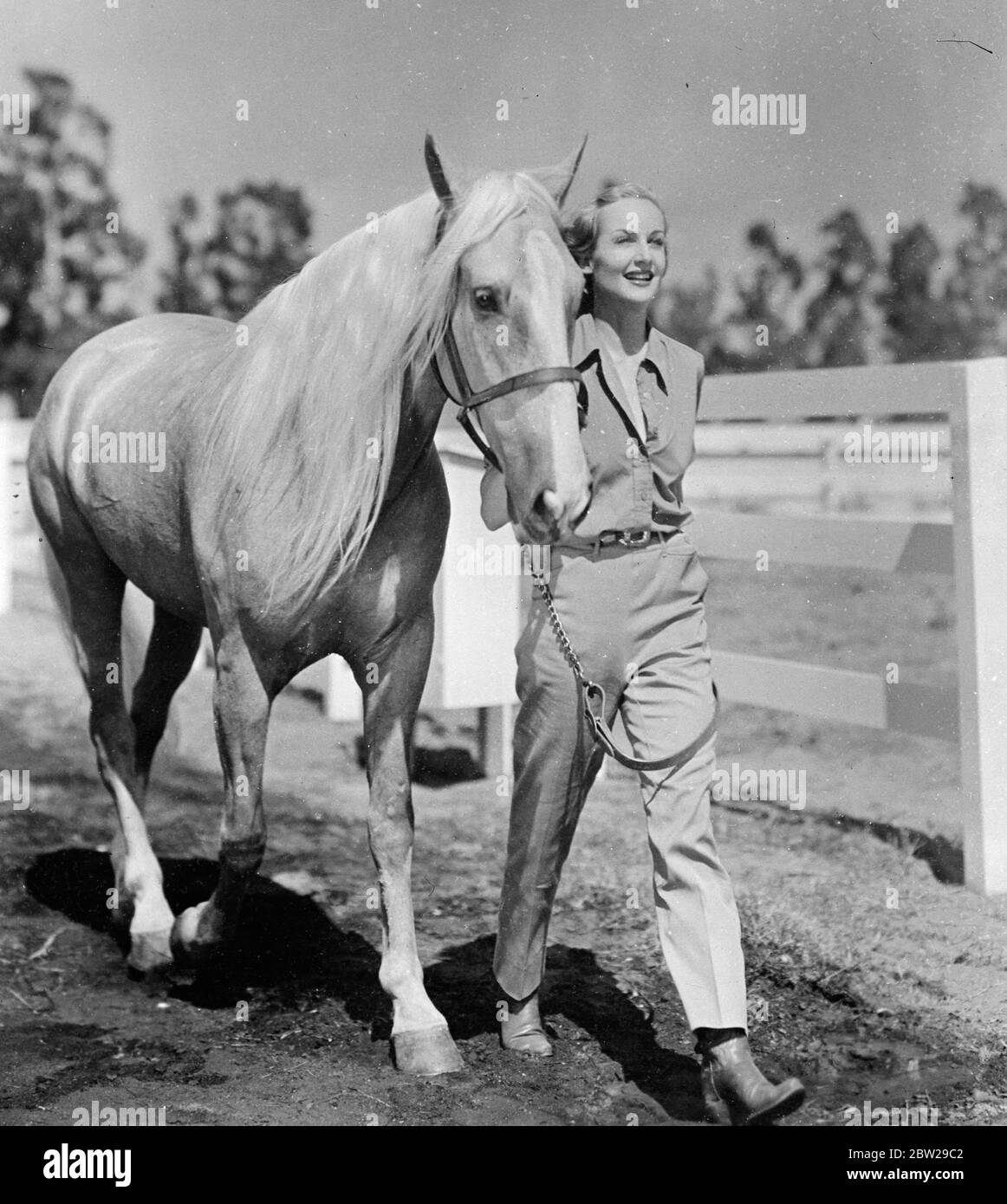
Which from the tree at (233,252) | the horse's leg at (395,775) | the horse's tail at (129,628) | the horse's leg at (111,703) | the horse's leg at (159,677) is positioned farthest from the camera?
the tree at (233,252)

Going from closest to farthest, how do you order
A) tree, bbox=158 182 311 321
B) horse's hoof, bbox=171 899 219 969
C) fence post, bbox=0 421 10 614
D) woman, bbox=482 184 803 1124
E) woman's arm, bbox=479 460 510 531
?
1. woman, bbox=482 184 803 1124
2. woman's arm, bbox=479 460 510 531
3. horse's hoof, bbox=171 899 219 969
4. fence post, bbox=0 421 10 614
5. tree, bbox=158 182 311 321

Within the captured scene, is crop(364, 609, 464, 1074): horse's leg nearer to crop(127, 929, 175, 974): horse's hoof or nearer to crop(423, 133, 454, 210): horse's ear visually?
crop(127, 929, 175, 974): horse's hoof

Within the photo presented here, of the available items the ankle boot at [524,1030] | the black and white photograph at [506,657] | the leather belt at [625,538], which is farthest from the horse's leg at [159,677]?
the leather belt at [625,538]

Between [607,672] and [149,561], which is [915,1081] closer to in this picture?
[607,672]

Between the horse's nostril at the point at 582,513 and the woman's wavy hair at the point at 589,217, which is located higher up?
the woman's wavy hair at the point at 589,217

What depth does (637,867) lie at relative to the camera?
493 cm

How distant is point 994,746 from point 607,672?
2.12 meters

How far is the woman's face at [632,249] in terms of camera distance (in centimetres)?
285

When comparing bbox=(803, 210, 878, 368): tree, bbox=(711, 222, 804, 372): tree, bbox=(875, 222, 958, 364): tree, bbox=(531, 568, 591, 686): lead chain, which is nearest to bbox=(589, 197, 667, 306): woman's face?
bbox=(531, 568, 591, 686): lead chain

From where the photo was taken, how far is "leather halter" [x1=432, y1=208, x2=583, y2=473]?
259 cm

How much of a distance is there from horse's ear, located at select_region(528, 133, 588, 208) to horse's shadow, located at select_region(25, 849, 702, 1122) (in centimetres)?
208

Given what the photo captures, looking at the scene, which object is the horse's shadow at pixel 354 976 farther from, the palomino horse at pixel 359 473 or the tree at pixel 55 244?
the tree at pixel 55 244

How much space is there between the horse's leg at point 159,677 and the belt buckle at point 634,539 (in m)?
2.25
